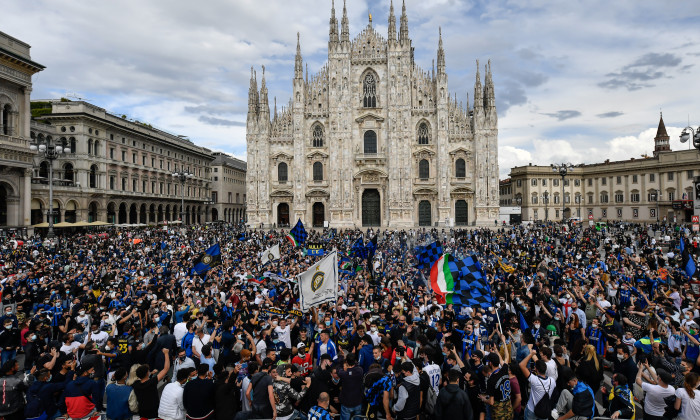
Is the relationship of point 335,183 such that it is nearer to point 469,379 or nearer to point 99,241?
point 99,241

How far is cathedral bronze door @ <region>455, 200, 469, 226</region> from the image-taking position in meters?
48.7

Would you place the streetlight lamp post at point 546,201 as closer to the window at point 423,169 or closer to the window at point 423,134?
the window at point 423,169

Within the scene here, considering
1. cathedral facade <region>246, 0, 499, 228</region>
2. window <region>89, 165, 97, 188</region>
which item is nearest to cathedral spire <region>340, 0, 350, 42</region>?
cathedral facade <region>246, 0, 499, 228</region>

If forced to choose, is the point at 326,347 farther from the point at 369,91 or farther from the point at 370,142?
the point at 369,91

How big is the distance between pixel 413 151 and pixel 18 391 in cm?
4535

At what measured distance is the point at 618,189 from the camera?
6325cm

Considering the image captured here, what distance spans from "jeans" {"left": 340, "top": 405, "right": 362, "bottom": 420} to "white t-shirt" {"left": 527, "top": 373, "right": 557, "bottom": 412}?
8.40 feet

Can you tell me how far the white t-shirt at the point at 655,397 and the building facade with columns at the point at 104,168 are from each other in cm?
4047

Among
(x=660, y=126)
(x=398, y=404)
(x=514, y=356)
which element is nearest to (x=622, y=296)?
(x=514, y=356)

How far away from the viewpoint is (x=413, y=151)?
48.5 m

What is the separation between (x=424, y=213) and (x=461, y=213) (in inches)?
173

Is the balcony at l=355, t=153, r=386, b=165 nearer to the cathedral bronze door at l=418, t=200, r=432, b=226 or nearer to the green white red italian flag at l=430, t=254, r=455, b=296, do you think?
the cathedral bronze door at l=418, t=200, r=432, b=226

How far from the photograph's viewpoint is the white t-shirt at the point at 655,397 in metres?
5.80

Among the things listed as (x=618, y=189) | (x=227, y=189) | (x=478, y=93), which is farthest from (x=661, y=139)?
(x=227, y=189)
